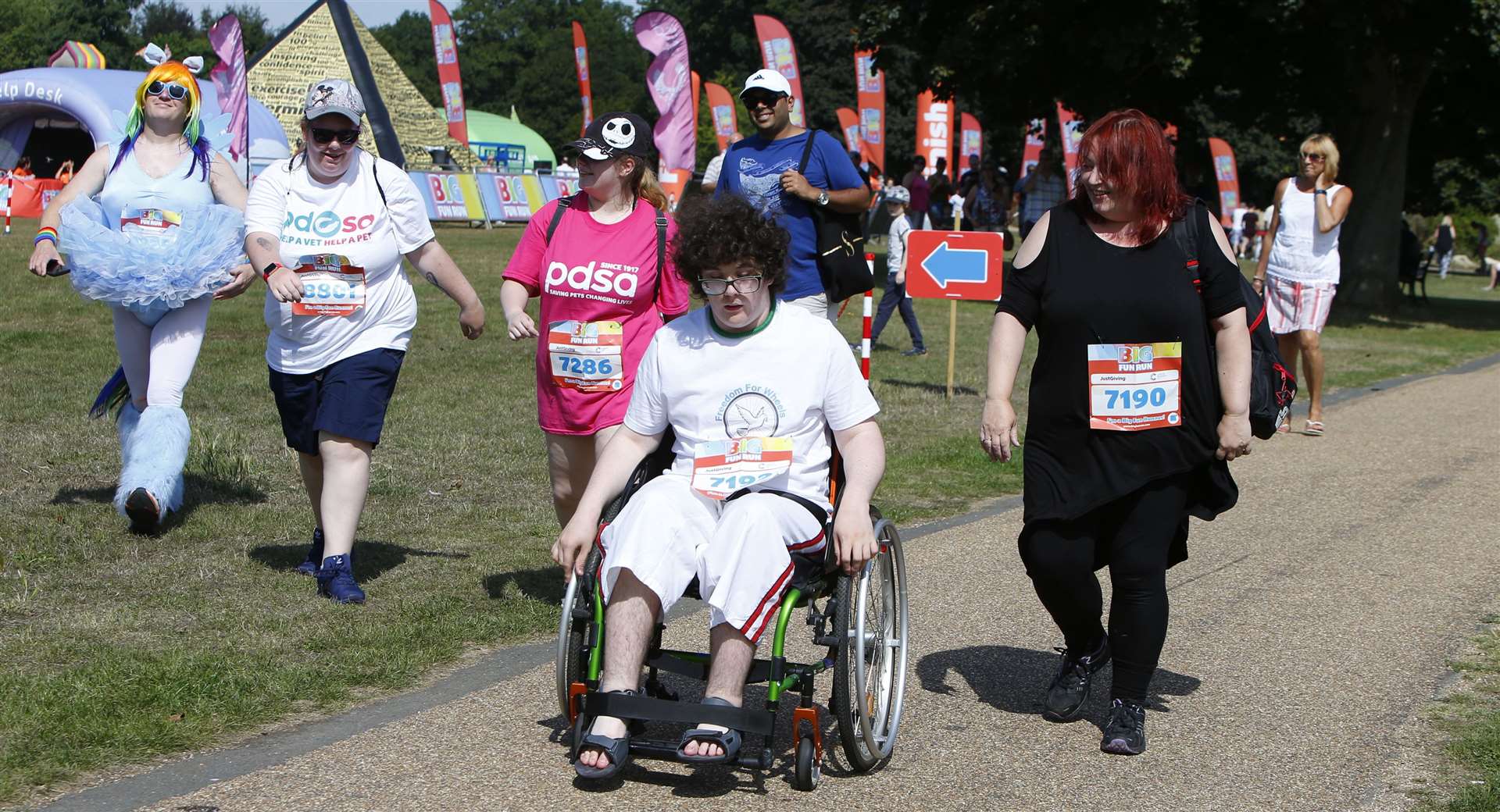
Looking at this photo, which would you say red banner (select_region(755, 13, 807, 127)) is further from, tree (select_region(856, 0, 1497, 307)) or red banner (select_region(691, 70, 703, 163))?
tree (select_region(856, 0, 1497, 307))

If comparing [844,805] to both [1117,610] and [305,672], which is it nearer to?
[1117,610]

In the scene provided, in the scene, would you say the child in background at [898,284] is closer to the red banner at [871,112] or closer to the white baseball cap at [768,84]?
the white baseball cap at [768,84]

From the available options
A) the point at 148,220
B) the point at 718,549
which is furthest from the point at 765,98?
the point at 718,549

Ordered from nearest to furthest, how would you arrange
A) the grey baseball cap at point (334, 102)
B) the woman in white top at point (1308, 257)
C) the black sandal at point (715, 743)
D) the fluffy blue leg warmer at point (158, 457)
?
the black sandal at point (715, 743)
the grey baseball cap at point (334, 102)
the fluffy blue leg warmer at point (158, 457)
the woman in white top at point (1308, 257)

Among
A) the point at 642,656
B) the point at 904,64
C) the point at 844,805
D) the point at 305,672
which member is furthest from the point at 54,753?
the point at 904,64

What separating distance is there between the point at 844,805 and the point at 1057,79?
22.7m

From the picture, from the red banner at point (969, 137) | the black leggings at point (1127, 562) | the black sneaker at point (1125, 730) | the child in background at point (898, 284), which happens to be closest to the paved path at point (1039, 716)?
the black sneaker at point (1125, 730)

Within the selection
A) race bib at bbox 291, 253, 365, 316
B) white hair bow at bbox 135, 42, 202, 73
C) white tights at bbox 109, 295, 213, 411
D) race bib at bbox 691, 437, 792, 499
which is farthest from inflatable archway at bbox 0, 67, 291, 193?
race bib at bbox 691, 437, 792, 499

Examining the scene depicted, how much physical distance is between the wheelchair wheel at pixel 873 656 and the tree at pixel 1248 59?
18.8 m

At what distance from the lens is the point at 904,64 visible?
62.9 meters

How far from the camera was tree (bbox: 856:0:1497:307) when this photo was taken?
72.7ft

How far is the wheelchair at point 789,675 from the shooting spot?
3.93m

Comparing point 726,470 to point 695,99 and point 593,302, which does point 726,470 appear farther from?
point 695,99

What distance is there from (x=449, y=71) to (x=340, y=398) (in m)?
36.0
